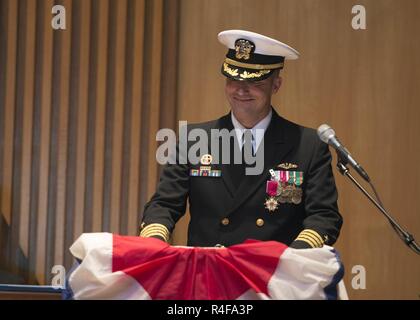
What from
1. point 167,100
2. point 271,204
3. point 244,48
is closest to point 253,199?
point 271,204

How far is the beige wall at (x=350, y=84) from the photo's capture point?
189 inches

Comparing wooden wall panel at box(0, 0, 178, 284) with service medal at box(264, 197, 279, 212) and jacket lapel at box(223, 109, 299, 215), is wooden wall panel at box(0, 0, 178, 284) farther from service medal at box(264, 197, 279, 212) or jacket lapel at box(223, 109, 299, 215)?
service medal at box(264, 197, 279, 212)

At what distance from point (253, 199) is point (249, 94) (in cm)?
41

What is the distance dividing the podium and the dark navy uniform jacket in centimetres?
77

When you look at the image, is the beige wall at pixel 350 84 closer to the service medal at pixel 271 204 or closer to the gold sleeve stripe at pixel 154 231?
the service medal at pixel 271 204

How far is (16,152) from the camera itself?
477cm

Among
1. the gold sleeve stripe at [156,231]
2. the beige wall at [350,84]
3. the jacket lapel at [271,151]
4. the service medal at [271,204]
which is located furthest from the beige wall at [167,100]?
the gold sleeve stripe at [156,231]

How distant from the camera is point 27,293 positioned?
3.30m

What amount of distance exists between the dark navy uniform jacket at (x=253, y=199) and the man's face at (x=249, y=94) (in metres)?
0.14

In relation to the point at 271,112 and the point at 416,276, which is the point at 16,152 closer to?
the point at 271,112

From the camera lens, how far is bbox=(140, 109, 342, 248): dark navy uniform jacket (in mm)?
2824

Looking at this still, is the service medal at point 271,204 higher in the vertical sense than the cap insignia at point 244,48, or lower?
lower

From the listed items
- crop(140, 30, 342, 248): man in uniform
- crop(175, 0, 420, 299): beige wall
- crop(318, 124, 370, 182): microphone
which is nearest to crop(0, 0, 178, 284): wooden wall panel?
crop(175, 0, 420, 299): beige wall

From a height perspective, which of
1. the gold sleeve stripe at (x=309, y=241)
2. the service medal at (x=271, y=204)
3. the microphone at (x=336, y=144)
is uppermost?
the microphone at (x=336, y=144)
